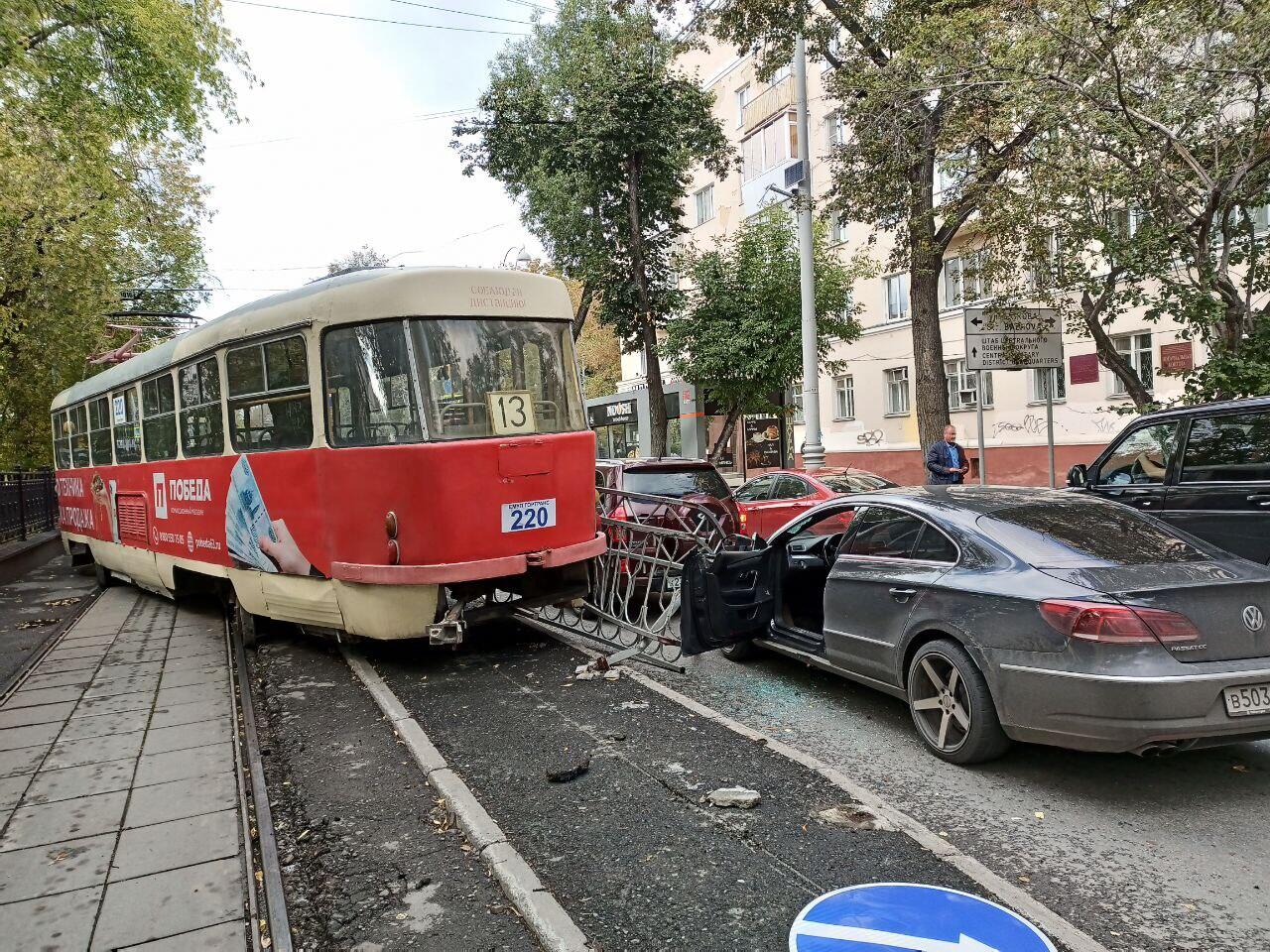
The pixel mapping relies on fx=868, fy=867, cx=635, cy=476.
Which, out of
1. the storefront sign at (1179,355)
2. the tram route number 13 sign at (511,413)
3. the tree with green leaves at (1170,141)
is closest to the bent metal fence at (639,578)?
the tram route number 13 sign at (511,413)

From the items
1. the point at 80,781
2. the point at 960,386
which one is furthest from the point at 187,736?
the point at 960,386

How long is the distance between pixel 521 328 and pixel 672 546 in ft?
7.35

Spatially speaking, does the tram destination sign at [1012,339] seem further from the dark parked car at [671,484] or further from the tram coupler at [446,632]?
the tram coupler at [446,632]

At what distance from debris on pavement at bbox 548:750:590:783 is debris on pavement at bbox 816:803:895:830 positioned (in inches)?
50.8

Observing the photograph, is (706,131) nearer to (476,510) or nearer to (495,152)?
(495,152)

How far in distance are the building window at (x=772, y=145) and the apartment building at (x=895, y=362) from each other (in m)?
0.05

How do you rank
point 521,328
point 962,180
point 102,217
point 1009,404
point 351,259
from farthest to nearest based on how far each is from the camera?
point 351,259, point 1009,404, point 102,217, point 962,180, point 521,328

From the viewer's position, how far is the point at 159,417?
930cm

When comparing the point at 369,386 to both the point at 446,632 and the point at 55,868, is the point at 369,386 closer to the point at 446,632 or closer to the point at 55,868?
the point at 446,632

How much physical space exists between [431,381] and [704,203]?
32.6 meters

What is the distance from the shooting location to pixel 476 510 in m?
6.35

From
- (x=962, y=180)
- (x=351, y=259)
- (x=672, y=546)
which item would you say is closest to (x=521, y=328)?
(x=672, y=546)

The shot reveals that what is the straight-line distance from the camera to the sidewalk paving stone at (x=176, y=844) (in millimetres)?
3768

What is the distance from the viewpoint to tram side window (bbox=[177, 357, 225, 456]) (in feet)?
26.0
